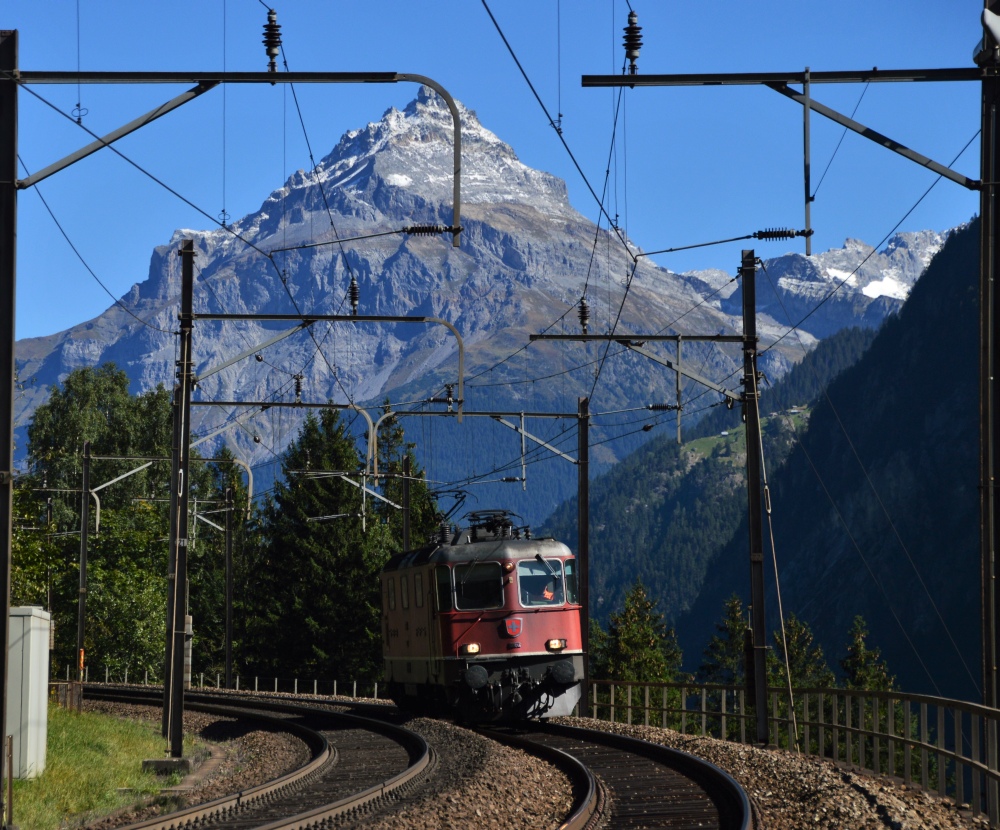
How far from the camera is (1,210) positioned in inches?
555

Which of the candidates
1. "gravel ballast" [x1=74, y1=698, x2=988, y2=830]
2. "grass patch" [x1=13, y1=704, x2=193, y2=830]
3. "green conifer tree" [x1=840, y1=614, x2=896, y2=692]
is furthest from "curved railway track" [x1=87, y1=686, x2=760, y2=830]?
"green conifer tree" [x1=840, y1=614, x2=896, y2=692]

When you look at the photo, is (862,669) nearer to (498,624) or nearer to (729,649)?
(729,649)

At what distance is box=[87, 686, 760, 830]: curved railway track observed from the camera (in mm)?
14891

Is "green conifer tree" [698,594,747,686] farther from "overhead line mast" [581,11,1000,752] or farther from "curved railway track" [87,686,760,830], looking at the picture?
"overhead line mast" [581,11,1000,752]

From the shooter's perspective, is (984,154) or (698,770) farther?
(698,770)

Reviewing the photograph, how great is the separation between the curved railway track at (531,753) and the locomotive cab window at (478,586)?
237 cm

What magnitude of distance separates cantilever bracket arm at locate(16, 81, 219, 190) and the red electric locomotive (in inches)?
579

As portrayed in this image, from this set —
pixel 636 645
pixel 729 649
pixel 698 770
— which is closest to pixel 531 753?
pixel 698 770

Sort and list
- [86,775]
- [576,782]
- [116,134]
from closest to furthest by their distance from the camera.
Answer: [116,134], [576,782], [86,775]

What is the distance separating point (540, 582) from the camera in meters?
28.5

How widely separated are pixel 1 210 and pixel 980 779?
419 inches

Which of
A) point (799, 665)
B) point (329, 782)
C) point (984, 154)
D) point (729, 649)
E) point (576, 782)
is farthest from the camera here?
point (729, 649)

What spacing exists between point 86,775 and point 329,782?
3.37 metres

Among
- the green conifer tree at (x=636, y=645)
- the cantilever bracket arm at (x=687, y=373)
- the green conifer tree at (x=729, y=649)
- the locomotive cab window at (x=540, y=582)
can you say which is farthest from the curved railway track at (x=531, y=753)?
the green conifer tree at (x=729, y=649)
